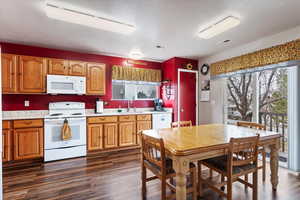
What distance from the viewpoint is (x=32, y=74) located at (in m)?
3.17

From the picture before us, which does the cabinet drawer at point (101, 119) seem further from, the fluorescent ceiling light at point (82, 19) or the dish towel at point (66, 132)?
the fluorescent ceiling light at point (82, 19)

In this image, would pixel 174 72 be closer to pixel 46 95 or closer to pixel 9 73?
pixel 46 95

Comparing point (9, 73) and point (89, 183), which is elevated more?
point (9, 73)

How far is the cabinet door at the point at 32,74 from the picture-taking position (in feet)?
10.2

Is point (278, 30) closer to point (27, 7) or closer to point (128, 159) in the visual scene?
point (128, 159)

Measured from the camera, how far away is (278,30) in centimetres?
267

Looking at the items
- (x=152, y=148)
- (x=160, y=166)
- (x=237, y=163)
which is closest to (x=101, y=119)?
(x=152, y=148)

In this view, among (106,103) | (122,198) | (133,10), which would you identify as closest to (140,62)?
(106,103)

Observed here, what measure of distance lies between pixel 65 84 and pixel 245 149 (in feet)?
11.6

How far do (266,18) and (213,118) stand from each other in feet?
8.22

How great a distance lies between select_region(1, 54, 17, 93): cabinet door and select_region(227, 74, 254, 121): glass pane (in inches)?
187

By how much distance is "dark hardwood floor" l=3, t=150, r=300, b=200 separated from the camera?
6.41 feet

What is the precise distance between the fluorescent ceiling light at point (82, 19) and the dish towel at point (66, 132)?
196 centimetres

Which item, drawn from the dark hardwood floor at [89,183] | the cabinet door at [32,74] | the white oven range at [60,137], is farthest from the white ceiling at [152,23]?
the dark hardwood floor at [89,183]
